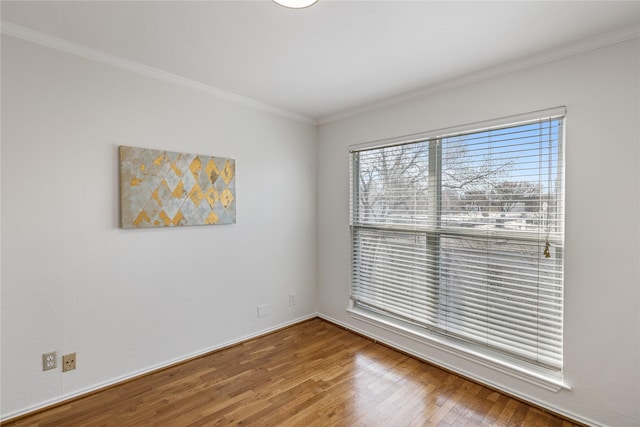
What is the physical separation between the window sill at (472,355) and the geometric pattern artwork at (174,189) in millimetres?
1808

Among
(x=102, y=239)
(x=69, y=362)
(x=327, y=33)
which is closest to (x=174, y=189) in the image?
(x=102, y=239)

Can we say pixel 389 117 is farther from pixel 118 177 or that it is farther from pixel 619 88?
pixel 118 177

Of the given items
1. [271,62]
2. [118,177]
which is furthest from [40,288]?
[271,62]

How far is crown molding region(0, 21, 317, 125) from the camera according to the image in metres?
1.90

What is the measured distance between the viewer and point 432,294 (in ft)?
9.09

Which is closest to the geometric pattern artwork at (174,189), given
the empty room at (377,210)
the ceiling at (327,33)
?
the empty room at (377,210)

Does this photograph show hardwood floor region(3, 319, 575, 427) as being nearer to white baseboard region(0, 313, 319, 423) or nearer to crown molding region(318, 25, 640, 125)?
white baseboard region(0, 313, 319, 423)

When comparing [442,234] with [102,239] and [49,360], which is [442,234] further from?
[49,360]

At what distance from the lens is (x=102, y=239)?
225cm

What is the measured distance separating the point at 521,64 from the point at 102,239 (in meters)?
3.26

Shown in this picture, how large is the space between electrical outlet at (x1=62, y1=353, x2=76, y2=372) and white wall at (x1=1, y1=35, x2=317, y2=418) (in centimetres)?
3

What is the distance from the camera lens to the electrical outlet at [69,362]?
6.88ft

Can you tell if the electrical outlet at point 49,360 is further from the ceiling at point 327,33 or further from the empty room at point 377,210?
the ceiling at point 327,33

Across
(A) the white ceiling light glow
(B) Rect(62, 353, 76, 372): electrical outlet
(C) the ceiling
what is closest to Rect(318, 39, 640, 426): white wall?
(C) the ceiling
